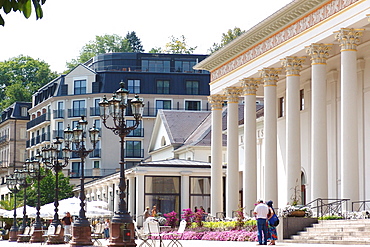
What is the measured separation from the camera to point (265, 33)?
39562 millimetres

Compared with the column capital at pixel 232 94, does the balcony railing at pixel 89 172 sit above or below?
below

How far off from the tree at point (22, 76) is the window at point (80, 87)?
99.4 feet

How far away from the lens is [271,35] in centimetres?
3909

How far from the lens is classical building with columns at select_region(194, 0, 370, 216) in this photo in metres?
31.2

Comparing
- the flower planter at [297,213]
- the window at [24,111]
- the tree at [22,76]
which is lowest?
the flower planter at [297,213]

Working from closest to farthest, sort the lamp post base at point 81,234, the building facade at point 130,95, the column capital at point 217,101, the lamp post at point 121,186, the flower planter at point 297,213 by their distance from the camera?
1. the lamp post at point 121,186
2. the lamp post base at point 81,234
3. the flower planter at point 297,213
4. the column capital at point 217,101
5. the building facade at point 130,95

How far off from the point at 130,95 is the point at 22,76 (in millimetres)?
38773

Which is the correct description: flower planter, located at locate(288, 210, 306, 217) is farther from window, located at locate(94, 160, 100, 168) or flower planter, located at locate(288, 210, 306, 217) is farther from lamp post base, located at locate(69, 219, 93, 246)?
window, located at locate(94, 160, 100, 168)

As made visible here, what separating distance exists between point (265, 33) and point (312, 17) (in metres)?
5.43

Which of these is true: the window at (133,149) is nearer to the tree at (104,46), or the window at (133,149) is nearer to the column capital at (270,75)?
the tree at (104,46)

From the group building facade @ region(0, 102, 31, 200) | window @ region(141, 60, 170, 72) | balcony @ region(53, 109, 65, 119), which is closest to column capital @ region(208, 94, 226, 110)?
window @ region(141, 60, 170, 72)

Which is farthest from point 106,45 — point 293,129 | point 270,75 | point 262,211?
point 262,211

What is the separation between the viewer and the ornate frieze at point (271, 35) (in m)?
32.7

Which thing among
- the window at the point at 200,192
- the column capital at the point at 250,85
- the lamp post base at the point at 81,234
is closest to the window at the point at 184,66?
the window at the point at 200,192
